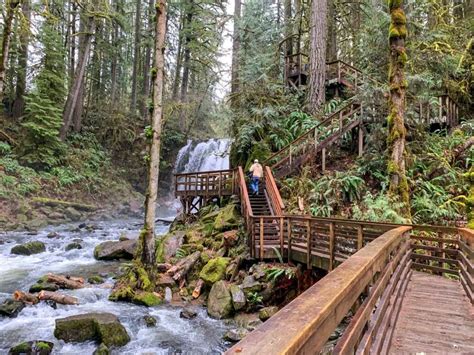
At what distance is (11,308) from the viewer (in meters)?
7.92

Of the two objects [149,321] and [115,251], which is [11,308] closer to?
[149,321]

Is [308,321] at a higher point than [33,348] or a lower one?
higher

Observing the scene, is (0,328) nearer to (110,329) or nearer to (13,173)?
(110,329)

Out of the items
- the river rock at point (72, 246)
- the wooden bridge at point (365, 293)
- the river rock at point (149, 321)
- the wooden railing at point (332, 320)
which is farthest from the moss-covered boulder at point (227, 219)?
the wooden railing at point (332, 320)

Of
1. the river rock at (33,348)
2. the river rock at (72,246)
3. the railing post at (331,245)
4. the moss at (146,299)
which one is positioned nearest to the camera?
the river rock at (33,348)

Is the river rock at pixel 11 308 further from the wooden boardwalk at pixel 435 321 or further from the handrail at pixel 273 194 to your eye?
the wooden boardwalk at pixel 435 321

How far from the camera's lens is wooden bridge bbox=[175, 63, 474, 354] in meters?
1.46

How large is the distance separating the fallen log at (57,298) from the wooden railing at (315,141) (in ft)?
27.0

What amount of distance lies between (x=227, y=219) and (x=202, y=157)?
13.9 meters

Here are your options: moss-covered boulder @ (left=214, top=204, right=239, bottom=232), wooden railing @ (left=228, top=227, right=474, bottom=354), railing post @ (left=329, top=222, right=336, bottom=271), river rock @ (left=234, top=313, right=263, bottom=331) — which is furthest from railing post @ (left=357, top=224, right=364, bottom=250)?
moss-covered boulder @ (left=214, top=204, right=239, bottom=232)

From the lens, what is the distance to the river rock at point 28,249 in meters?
13.0

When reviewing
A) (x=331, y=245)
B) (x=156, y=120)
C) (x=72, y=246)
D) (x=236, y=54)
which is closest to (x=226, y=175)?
(x=156, y=120)

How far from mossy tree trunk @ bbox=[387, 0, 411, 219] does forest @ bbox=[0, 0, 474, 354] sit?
51mm

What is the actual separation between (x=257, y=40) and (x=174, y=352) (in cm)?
2300
